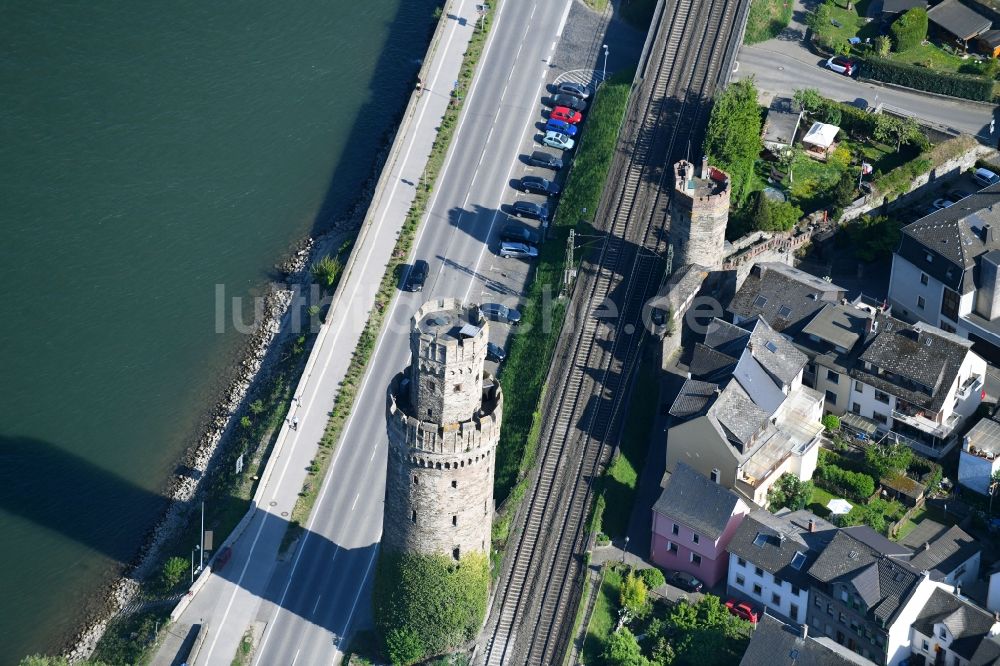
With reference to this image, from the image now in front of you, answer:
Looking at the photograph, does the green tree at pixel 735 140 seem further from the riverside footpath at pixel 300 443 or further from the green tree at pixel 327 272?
the green tree at pixel 327 272

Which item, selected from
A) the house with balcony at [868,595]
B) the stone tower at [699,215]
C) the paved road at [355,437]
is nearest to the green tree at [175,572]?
the paved road at [355,437]

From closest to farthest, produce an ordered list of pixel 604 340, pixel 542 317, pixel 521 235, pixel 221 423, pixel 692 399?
pixel 692 399 < pixel 604 340 < pixel 542 317 < pixel 221 423 < pixel 521 235

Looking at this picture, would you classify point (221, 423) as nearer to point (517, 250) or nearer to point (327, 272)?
point (327, 272)

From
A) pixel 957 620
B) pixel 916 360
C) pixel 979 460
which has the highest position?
pixel 916 360

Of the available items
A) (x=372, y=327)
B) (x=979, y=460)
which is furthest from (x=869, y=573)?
(x=372, y=327)

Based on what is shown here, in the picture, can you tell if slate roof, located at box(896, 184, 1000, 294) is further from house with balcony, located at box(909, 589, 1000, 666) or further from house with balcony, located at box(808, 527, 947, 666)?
house with balcony, located at box(909, 589, 1000, 666)

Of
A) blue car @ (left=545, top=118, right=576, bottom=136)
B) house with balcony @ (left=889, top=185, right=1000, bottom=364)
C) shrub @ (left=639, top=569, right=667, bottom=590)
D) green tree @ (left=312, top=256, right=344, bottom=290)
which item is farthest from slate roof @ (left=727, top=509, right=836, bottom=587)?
blue car @ (left=545, top=118, right=576, bottom=136)
